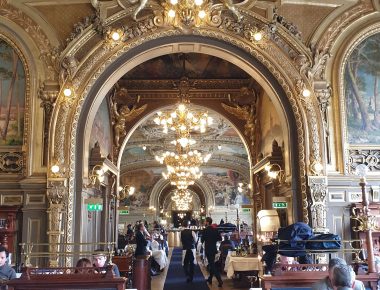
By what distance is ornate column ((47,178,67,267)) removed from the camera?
10.2 m

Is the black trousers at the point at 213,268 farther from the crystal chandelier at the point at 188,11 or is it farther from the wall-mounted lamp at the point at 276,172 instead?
the crystal chandelier at the point at 188,11

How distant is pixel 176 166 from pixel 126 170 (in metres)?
9.30

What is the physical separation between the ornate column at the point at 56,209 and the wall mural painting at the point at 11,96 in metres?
1.50

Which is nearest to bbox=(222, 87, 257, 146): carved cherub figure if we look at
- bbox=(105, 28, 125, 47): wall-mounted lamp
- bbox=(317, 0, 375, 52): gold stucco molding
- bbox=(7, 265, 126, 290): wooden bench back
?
bbox=(317, 0, 375, 52): gold stucco molding

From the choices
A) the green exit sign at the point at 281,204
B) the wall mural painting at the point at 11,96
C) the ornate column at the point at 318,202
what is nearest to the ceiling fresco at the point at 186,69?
the wall mural painting at the point at 11,96

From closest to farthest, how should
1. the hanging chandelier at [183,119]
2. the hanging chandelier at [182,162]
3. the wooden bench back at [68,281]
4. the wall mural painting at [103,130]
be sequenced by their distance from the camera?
the wooden bench back at [68,281]
the wall mural painting at [103,130]
the hanging chandelier at [183,119]
the hanging chandelier at [182,162]

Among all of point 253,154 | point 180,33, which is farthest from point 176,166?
point 180,33

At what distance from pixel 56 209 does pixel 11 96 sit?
3.08 meters

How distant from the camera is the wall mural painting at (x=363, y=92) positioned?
11.2 m

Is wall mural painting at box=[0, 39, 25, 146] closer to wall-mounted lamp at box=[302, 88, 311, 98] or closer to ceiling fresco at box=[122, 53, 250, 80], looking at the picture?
ceiling fresco at box=[122, 53, 250, 80]

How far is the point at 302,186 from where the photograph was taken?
1086 centimetres

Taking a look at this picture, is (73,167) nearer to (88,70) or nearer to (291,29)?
(88,70)

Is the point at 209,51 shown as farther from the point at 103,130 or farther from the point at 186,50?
the point at 103,130

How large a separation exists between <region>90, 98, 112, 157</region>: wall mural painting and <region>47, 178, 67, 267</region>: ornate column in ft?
8.21
